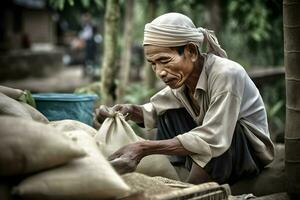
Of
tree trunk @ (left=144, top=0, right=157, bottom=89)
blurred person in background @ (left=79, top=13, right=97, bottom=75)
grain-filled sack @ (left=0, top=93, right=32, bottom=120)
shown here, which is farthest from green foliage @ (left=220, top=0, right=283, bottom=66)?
blurred person in background @ (left=79, top=13, right=97, bottom=75)

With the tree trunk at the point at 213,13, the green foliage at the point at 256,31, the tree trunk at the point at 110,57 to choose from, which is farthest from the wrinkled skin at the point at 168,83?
the tree trunk at the point at 213,13

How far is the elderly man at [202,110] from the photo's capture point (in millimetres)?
3275

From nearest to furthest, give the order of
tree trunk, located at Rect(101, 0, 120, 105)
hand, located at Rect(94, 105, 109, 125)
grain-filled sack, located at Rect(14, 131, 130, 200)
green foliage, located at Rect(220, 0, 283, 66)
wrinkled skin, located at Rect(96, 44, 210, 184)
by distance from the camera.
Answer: grain-filled sack, located at Rect(14, 131, 130, 200) < wrinkled skin, located at Rect(96, 44, 210, 184) < hand, located at Rect(94, 105, 109, 125) < tree trunk, located at Rect(101, 0, 120, 105) < green foliage, located at Rect(220, 0, 283, 66)

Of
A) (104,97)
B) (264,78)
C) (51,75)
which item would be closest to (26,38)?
(51,75)

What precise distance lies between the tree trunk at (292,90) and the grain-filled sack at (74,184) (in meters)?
1.42

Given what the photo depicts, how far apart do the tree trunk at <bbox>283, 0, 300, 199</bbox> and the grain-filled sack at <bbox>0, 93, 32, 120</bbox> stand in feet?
5.20

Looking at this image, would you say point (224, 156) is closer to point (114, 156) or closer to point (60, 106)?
point (114, 156)

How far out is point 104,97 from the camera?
617cm

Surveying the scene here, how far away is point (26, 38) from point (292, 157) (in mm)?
18173

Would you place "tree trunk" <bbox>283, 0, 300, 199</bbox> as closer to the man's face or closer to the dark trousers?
the dark trousers

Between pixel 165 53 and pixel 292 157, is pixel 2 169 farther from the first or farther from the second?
pixel 292 157

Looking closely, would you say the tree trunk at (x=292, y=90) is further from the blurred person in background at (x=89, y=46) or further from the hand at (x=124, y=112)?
the blurred person in background at (x=89, y=46)

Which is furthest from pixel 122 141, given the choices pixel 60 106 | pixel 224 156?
pixel 60 106

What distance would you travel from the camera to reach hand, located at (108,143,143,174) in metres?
2.91
